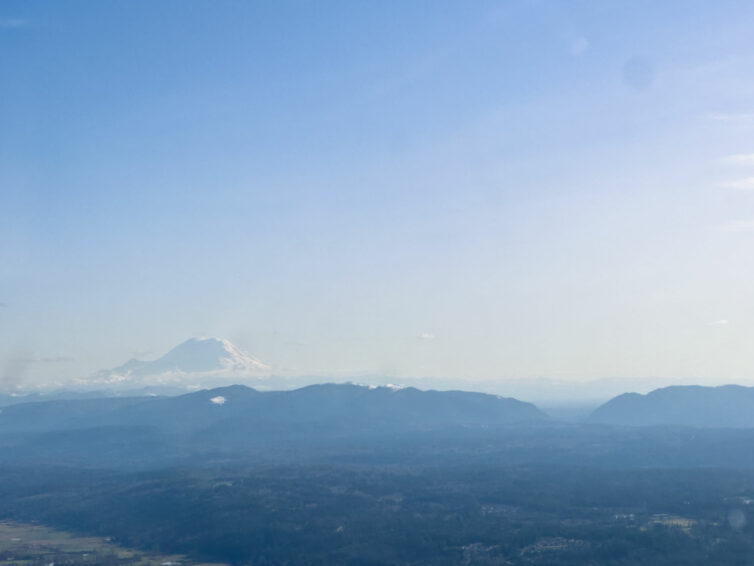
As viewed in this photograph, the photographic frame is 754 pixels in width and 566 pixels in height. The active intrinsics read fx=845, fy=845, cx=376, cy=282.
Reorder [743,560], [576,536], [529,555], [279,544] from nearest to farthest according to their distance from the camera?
[743,560] → [529,555] → [576,536] → [279,544]

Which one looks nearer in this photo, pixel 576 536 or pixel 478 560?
pixel 478 560

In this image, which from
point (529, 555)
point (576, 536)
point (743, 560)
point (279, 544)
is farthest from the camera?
point (279, 544)

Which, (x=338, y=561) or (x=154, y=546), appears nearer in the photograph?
(x=338, y=561)

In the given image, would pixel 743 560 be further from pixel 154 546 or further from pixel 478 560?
pixel 154 546

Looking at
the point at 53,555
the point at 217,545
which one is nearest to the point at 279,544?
the point at 217,545

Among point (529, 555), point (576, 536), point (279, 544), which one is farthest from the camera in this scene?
point (279, 544)

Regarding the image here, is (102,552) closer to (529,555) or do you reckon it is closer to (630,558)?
(529,555)

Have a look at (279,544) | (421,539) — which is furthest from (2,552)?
(421,539)

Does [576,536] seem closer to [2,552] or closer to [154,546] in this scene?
[154,546]
